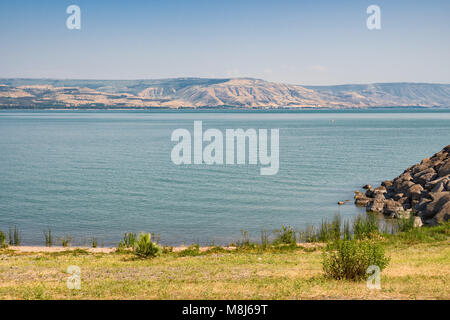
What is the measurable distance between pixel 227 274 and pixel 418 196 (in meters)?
21.3

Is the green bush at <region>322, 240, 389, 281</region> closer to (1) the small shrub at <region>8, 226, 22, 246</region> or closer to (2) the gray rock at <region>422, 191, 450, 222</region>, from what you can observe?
(2) the gray rock at <region>422, 191, 450, 222</region>

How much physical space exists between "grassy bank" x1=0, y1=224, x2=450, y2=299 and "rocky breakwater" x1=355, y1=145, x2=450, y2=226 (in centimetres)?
486

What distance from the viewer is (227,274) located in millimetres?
14203

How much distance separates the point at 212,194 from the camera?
122ft

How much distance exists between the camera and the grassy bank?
444 inches

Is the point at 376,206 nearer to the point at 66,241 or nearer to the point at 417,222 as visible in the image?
the point at 417,222

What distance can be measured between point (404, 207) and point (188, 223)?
45.7 ft

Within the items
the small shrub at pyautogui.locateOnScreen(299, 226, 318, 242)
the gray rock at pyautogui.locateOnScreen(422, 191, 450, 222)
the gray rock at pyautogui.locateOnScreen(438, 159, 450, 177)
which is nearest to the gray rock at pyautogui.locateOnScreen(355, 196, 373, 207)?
the gray rock at pyautogui.locateOnScreen(438, 159, 450, 177)

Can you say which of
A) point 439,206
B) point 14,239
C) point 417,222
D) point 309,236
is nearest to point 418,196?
point 439,206

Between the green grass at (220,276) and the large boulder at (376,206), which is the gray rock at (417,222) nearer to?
the green grass at (220,276)

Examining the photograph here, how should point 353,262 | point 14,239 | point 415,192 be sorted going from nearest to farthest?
1. point 353,262
2. point 14,239
3. point 415,192

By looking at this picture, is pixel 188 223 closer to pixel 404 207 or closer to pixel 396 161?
pixel 404 207

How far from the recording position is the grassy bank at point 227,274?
11266 millimetres

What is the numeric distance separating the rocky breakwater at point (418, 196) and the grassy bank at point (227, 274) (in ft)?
15.9
